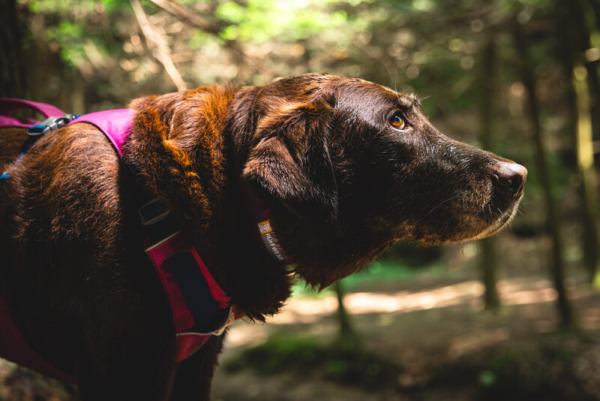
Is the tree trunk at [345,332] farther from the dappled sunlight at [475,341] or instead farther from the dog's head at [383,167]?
the dog's head at [383,167]

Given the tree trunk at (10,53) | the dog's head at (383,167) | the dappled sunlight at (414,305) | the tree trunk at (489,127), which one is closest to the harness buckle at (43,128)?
the dog's head at (383,167)

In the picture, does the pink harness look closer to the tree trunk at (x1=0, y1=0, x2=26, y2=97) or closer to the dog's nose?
the dog's nose

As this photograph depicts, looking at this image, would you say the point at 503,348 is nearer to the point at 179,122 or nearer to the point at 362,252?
the point at 362,252

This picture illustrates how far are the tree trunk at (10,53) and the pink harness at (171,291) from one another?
4.91 ft

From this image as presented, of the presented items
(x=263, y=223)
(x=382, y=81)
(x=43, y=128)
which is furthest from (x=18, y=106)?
(x=382, y=81)

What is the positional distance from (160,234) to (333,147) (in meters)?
0.77

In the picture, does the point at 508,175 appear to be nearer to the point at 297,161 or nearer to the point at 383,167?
the point at 383,167

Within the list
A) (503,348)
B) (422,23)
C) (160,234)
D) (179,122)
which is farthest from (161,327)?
(422,23)

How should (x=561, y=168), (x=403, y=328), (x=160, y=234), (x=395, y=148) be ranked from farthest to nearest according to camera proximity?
(x=561, y=168)
(x=403, y=328)
(x=395, y=148)
(x=160, y=234)

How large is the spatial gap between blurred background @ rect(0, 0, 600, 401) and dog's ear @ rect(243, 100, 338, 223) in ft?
7.22

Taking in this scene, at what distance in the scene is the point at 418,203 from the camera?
80.1 inches

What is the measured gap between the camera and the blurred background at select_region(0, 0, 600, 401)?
17.5 ft

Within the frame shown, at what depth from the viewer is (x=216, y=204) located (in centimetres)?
181

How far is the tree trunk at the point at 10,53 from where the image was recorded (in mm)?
2988
